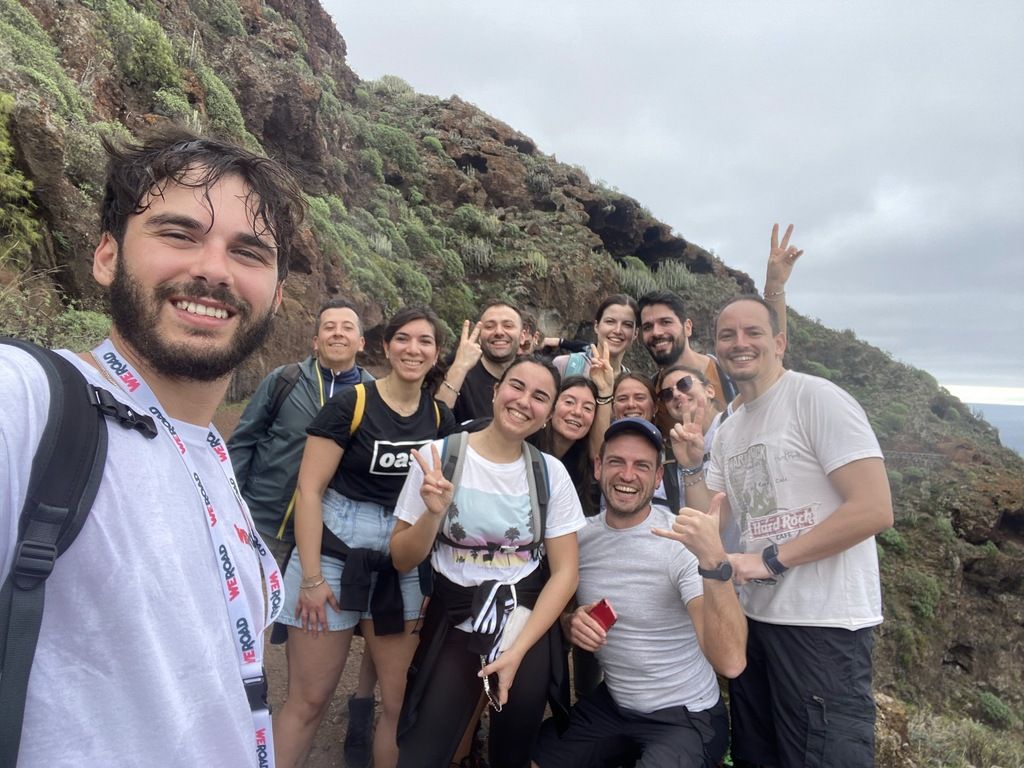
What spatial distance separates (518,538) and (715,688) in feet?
4.11

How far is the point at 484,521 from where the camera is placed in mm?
→ 2541

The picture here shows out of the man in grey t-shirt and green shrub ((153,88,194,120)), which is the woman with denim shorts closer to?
the man in grey t-shirt

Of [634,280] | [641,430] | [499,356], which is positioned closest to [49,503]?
[641,430]

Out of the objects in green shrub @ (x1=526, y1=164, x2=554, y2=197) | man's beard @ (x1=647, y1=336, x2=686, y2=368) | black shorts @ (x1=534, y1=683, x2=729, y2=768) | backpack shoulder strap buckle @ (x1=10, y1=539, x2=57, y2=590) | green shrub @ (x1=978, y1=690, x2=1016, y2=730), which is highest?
green shrub @ (x1=526, y1=164, x2=554, y2=197)

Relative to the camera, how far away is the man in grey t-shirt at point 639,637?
2.61 metres

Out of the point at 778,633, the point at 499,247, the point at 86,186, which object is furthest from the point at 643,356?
the point at 778,633

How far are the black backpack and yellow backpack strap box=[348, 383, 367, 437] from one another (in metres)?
1.67

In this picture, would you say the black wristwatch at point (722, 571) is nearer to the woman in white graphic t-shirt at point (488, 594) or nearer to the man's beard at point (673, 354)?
the woman in white graphic t-shirt at point (488, 594)

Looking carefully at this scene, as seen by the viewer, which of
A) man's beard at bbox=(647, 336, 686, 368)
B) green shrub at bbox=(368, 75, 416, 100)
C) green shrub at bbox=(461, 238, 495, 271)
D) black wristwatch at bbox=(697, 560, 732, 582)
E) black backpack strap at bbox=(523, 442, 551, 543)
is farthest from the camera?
green shrub at bbox=(368, 75, 416, 100)

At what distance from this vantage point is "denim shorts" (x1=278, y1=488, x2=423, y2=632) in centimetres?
268

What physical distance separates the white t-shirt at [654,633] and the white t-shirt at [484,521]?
384mm

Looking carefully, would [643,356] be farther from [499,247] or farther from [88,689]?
[88,689]

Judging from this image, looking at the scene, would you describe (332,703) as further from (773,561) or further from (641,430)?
(773,561)

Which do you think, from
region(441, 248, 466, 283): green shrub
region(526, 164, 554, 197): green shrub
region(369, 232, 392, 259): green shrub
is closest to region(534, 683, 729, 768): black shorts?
region(369, 232, 392, 259): green shrub
